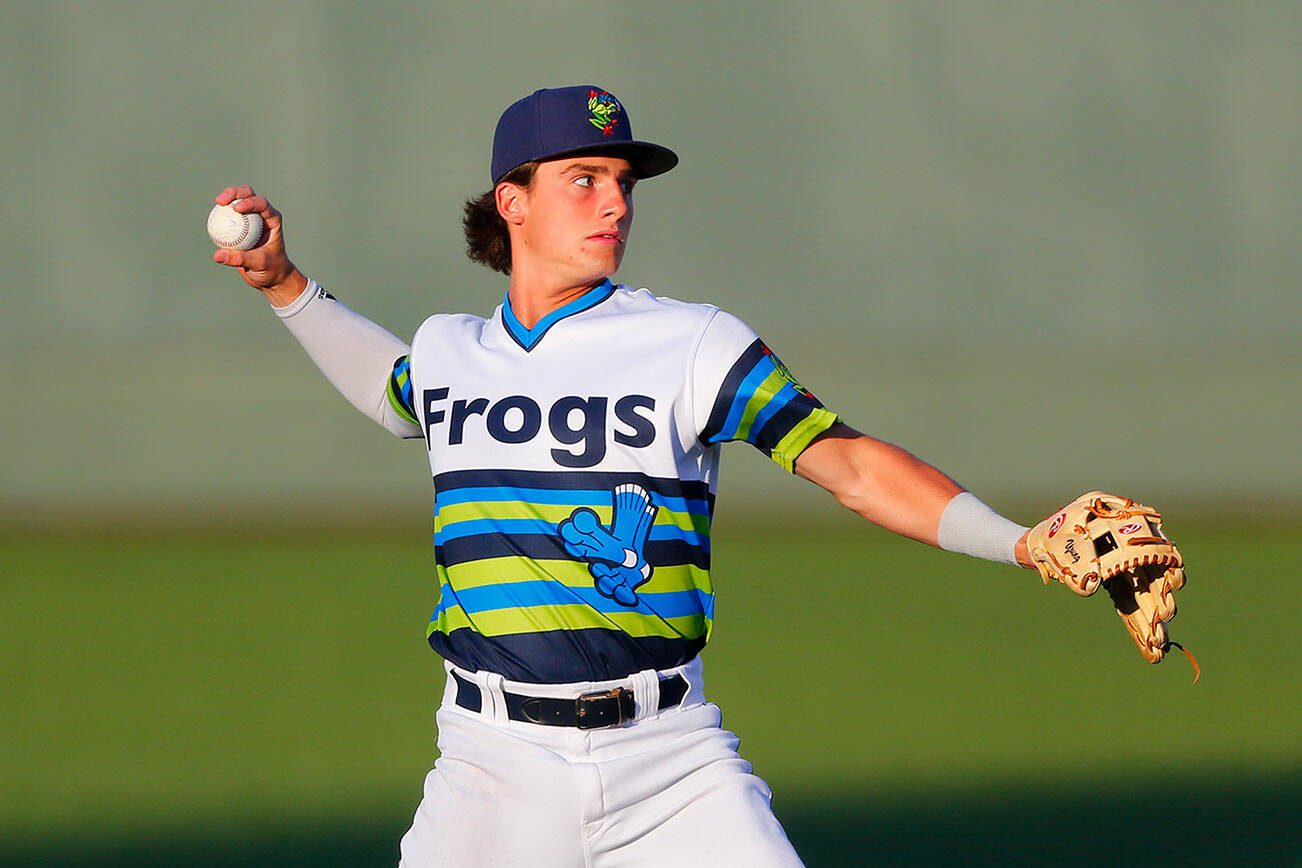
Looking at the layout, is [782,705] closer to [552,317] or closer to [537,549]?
[552,317]

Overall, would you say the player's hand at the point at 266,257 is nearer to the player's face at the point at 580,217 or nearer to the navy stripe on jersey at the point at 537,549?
the player's face at the point at 580,217

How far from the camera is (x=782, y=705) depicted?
371 inches

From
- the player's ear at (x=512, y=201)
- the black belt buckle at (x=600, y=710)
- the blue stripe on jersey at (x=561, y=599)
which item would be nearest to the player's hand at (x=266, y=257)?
the player's ear at (x=512, y=201)

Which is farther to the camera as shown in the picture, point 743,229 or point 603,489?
point 743,229

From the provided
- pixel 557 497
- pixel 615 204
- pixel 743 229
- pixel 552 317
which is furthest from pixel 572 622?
pixel 743 229

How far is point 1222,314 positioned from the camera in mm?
16594

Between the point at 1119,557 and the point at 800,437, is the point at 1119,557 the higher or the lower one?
the lower one

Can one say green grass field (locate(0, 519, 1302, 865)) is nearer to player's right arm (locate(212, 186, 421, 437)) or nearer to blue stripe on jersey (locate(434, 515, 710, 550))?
player's right arm (locate(212, 186, 421, 437))

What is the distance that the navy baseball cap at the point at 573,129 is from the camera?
14.0 ft

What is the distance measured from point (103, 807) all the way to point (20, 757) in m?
1.17

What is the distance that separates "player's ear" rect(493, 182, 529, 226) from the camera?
4.48 m

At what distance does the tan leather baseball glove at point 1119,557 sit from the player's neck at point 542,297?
4.41 feet

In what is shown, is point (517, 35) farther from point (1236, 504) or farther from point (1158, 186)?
point (1236, 504)

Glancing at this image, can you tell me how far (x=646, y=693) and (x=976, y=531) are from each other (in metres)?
0.83
